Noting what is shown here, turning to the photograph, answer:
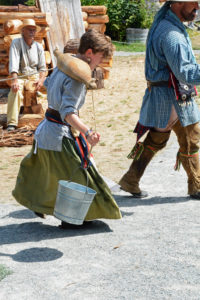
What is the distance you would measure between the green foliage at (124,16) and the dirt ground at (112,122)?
562 centimetres

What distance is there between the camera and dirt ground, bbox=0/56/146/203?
6512mm

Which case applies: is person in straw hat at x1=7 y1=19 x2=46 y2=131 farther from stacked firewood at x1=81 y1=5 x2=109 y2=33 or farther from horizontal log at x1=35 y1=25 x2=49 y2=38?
stacked firewood at x1=81 y1=5 x2=109 y2=33

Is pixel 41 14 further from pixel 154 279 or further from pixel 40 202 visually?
pixel 154 279

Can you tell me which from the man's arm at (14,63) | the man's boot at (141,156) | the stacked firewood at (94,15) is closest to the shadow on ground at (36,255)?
the man's boot at (141,156)

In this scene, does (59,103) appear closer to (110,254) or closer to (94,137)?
(94,137)

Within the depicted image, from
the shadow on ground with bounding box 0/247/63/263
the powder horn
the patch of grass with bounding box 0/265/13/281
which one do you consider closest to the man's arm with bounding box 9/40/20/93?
the powder horn

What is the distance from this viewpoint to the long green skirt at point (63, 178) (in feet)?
14.1

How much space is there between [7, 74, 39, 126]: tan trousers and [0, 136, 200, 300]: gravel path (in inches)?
129

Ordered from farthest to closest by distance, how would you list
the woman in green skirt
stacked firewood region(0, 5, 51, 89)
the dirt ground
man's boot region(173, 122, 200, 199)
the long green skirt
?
stacked firewood region(0, 5, 51, 89)
the dirt ground
man's boot region(173, 122, 200, 199)
the long green skirt
the woman in green skirt

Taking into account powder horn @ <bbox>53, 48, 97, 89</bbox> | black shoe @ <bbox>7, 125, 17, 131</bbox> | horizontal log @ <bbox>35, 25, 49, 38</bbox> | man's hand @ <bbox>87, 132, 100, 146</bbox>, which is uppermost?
powder horn @ <bbox>53, 48, 97, 89</bbox>

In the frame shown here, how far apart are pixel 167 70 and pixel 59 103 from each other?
1.21 metres

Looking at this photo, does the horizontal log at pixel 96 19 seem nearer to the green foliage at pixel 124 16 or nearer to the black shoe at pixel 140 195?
the green foliage at pixel 124 16

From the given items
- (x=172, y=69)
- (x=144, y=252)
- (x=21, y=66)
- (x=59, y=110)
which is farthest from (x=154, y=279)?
(x=21, y=66)

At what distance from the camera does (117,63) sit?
1556cm
